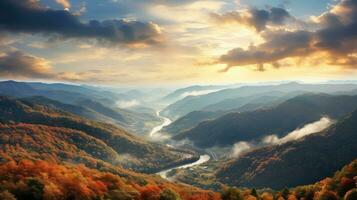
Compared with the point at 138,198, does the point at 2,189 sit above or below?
above

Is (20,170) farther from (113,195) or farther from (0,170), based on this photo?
(113,195)

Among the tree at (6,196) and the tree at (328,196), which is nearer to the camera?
the tree at (6,196)

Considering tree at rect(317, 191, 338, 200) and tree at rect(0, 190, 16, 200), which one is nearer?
tree at rect(0, 190, 16, 200)

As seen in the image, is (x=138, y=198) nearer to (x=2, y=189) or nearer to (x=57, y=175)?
(x=57, y=175)

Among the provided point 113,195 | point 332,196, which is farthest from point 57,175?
point 332,196

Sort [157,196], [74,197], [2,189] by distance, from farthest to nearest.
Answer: [157,196] → [74,197] → [2,189]

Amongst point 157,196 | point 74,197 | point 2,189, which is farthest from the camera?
point 157,196

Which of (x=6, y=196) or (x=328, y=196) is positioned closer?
(x=6, y=196)

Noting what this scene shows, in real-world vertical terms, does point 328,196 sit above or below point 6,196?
below

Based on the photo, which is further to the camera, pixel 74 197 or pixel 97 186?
pixel 97 186

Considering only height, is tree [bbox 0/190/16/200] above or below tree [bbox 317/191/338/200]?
above

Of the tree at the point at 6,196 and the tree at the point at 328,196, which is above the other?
the tree at the point at 6,196
